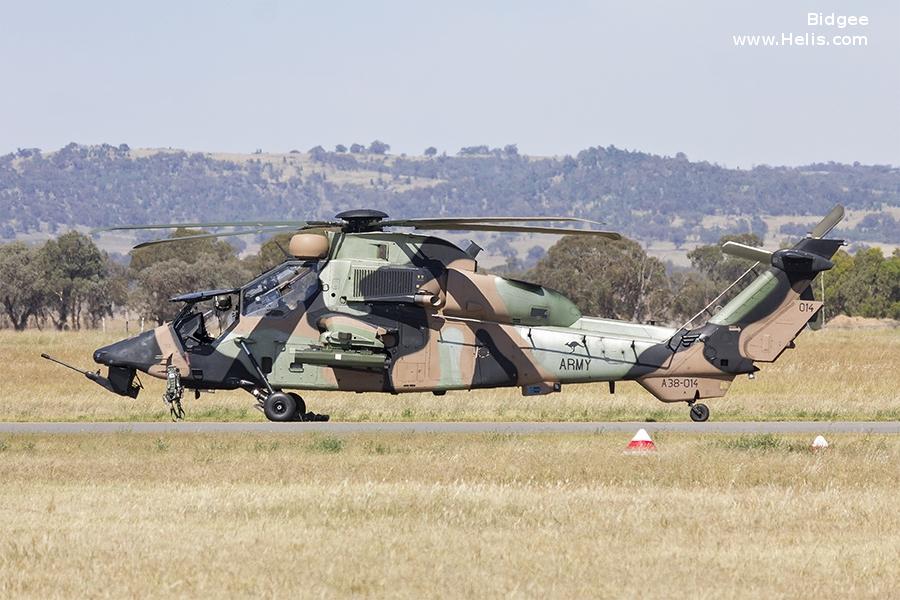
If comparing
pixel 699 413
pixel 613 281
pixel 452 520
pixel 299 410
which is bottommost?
pixel 613 281

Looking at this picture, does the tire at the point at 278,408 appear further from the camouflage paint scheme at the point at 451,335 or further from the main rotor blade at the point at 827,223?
the main rotor blade at the point at 827,223

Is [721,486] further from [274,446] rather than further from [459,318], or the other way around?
[459,318]

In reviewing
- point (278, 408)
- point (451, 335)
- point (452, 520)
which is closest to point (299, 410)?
point (278, 408)

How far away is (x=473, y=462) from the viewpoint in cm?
1902

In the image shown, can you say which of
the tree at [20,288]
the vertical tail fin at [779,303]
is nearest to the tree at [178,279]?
the tree at [20,288]

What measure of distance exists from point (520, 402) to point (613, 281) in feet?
227

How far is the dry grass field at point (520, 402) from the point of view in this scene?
27984 mm

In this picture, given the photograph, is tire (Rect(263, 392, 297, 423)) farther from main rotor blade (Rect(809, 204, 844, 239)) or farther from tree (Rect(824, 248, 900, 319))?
tree (Rect(824, 248, 900, 319))

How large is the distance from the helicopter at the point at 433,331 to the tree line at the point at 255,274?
70.1 meters

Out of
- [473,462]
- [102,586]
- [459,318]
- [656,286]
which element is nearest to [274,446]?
[473,462]

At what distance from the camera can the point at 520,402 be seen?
3069 centimetres

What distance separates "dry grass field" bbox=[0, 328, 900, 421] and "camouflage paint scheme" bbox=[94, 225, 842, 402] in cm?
214

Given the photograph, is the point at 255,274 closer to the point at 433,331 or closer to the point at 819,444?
the point at 433,331

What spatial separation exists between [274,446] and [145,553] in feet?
29.6
